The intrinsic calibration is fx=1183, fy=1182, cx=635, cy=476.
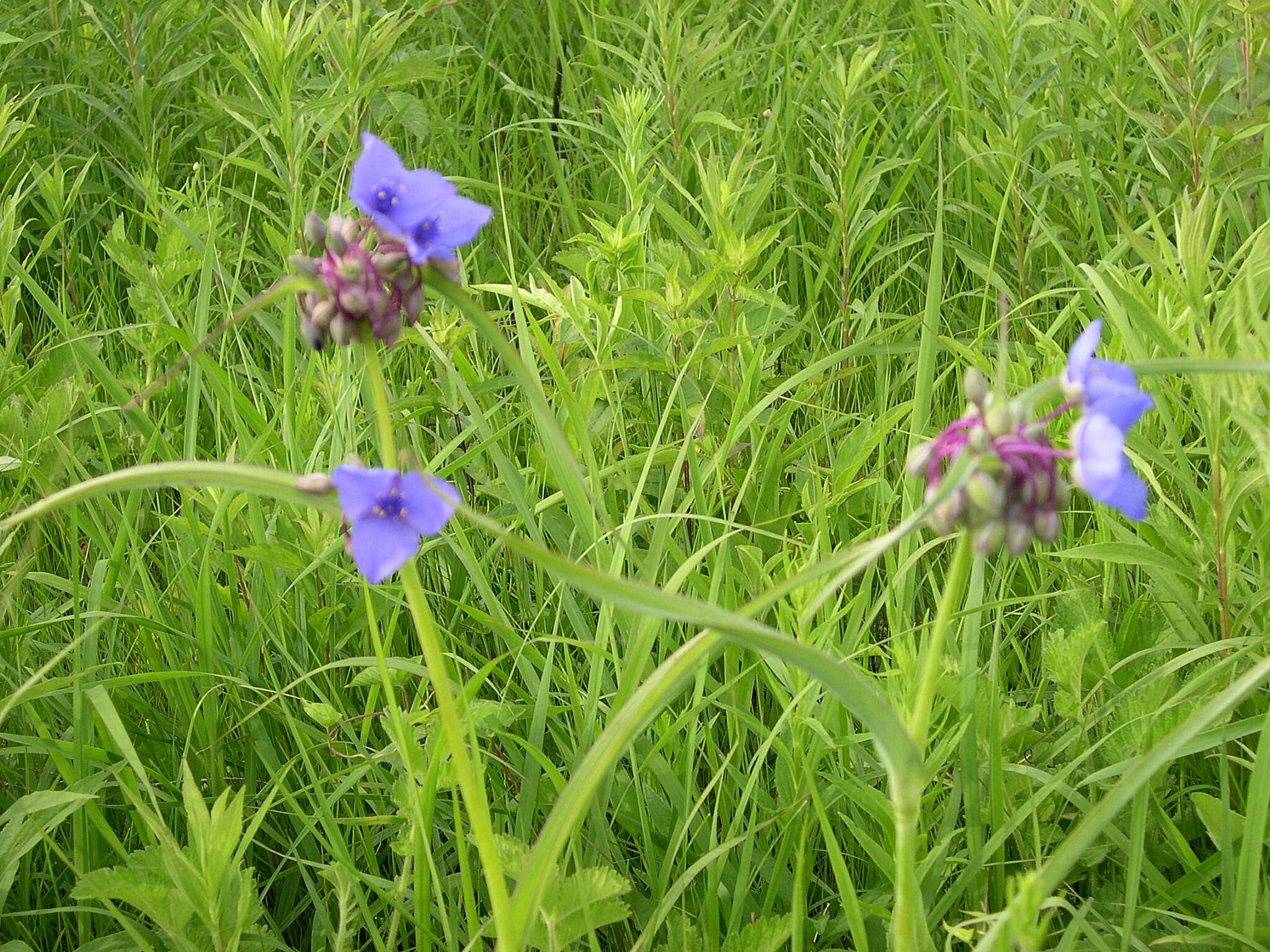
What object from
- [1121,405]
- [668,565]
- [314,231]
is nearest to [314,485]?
[314,231]

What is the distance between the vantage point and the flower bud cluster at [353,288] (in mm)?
1062

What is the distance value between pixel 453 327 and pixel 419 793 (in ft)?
3.51

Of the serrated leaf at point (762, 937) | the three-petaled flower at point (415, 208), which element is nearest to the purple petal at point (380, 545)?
the three-petaled flower at point (415, 208)

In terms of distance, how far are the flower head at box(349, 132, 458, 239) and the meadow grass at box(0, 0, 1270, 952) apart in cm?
21

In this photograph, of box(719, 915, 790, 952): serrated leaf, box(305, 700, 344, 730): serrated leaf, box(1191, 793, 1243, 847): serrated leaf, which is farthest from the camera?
box(305, 700, 344, 730): serrated leaf

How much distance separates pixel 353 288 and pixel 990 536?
0.58 metres

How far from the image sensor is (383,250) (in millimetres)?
1102

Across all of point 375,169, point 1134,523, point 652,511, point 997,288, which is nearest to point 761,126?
point 997,288

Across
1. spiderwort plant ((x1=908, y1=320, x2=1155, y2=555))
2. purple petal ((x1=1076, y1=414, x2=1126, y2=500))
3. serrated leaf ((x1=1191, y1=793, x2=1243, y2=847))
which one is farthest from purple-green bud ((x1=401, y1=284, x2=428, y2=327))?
serrated leaf ((x1=1191, y1=793, x2=1243, y2=847))

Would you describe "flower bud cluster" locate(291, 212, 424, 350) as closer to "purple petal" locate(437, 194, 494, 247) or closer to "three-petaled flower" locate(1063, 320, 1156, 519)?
"purple petal" locate(437, 194, 494, 247)

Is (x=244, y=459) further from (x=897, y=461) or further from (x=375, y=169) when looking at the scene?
(x=897, y=461)

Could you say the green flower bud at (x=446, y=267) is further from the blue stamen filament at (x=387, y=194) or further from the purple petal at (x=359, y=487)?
the purple petal at (x=359, y=487)

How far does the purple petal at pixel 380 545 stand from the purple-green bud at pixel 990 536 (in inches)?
17.8

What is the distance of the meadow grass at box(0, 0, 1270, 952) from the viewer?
1.54 metres
